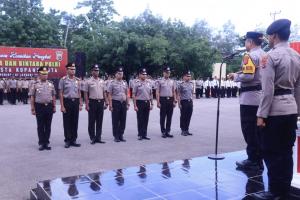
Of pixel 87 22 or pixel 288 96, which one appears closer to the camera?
pixel 288 96

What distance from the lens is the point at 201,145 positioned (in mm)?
7121

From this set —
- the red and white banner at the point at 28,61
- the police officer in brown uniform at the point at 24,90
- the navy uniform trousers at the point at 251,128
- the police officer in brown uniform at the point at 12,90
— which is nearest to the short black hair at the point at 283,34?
the navy uniform trousers at the point at 251,128

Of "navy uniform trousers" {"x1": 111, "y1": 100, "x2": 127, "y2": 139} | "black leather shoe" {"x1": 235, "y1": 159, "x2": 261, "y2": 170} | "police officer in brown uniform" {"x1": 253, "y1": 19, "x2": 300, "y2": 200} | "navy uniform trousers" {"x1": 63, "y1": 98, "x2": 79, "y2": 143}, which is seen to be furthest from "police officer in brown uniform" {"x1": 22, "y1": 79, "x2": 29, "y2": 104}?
"police officer in brown uniform" {"x1": 253, "y1": 19, "x2": 300, "y2": 200}

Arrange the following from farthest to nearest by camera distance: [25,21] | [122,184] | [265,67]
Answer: [25,21], [122,184], [265,67]

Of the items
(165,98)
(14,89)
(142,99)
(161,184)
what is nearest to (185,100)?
(165,98)

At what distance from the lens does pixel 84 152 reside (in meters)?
6.48

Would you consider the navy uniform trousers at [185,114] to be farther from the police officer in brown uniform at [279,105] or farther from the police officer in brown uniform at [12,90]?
the police officer in brown uniform at [12,90]

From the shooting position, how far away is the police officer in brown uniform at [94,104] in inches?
295

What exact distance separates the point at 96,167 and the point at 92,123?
229 cm

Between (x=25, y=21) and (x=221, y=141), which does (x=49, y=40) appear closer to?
(x=25, y=21)

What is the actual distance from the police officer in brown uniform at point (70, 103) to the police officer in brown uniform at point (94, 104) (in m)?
0.38

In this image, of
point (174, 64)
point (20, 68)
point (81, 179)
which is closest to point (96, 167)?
point (81, 179)

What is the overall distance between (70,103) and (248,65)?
4.00 m

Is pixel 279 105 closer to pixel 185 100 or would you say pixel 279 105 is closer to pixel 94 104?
pixel 94 104
